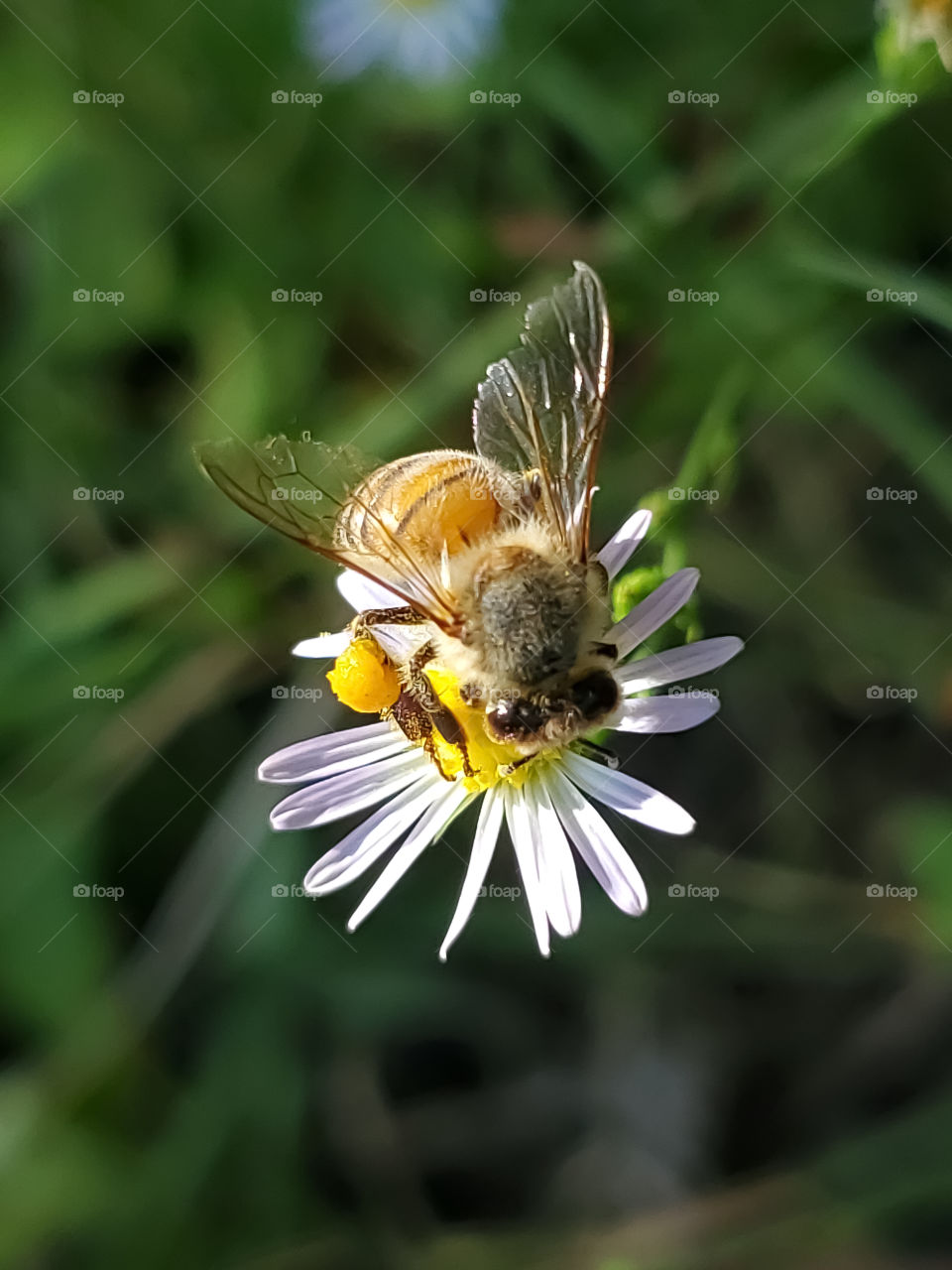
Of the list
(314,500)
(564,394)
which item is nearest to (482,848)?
(314,500)

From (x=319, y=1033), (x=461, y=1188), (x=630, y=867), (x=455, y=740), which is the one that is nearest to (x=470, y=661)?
(x=455, y=740)

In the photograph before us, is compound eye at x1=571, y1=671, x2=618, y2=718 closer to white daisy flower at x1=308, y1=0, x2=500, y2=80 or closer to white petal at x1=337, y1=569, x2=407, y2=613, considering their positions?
white petal at x1=337, y1=569, x2=407, y2=613

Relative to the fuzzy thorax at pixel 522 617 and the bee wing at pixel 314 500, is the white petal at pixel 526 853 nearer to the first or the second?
the fuzzy thorax at pixel 522 617

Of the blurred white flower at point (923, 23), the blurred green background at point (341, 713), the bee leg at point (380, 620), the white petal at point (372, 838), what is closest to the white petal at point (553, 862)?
the white petal at point (372, 838)

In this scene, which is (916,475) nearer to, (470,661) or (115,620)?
(470,661)

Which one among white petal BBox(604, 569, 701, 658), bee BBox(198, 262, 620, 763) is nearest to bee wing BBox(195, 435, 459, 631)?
bee BBox(198, 262, 620, 763)
